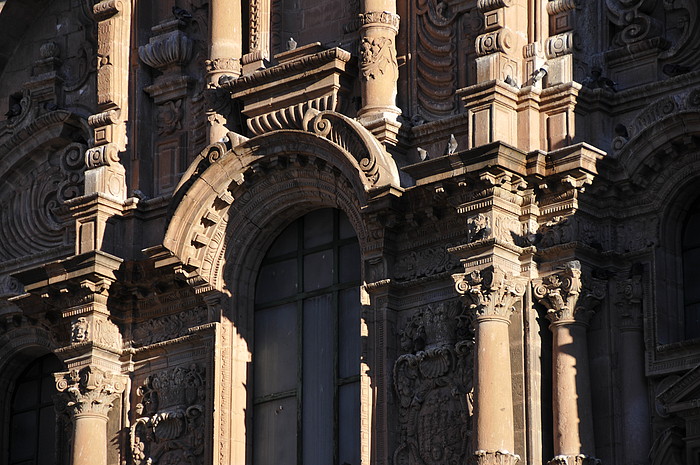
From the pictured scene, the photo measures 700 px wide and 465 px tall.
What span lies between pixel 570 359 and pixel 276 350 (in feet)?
15.5

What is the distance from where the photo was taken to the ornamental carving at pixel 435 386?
2869 centimetres

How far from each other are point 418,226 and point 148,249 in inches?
153

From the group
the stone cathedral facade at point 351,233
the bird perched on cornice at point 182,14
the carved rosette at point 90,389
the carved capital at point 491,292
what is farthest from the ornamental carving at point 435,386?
the bird perched on cornice at point 182,14

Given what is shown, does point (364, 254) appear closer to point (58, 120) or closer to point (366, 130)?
point (366, 130)

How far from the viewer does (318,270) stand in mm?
31297

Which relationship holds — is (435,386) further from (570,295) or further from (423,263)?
A: (570,295)

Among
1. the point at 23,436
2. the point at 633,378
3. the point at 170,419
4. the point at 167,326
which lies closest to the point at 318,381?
the point at 170,419

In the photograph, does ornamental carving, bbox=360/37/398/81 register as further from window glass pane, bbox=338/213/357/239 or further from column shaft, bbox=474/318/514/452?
column shaft, bbox=474/318/514/452

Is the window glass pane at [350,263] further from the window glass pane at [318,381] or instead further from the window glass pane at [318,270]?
the window glass pane at [318,381]

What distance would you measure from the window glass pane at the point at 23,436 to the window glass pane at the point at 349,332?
218 inches

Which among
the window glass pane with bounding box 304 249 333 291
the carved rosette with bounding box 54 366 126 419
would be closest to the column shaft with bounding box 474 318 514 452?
the window glass pane with bounding box 304 249 333 291

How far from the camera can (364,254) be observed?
98.8ft

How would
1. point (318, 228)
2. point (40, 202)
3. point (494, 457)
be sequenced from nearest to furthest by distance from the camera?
point (494, 457), point (318, 228), point (40, 202)

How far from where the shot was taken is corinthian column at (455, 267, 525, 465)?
90.6ft
